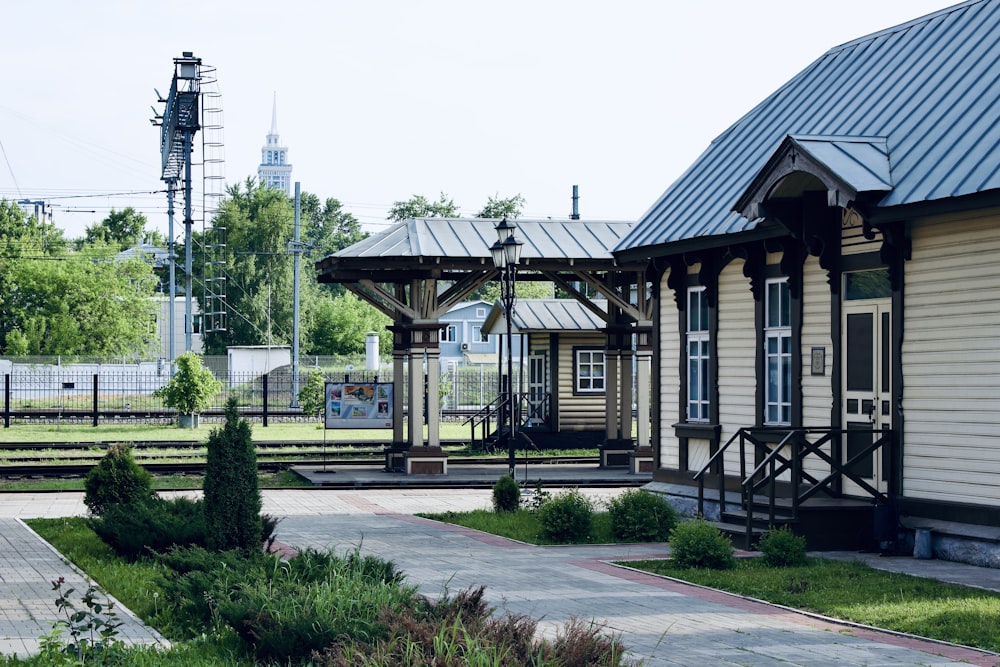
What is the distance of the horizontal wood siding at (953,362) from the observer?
1359cm

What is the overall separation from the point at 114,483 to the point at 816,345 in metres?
9.54

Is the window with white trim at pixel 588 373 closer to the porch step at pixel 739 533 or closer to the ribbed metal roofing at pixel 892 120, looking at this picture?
the ribbed metal roofing at pixel 892 120

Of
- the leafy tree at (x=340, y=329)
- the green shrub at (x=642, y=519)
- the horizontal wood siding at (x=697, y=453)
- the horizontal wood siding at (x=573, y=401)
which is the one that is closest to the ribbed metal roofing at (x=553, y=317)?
the horizontal wood siding at (x=573, y=401)

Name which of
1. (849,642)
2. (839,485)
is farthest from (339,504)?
(849,642)

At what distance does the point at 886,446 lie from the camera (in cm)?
1488

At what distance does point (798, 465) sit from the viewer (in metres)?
14.9

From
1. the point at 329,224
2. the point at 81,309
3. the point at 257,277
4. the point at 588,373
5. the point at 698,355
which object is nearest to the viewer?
the point at 698,355

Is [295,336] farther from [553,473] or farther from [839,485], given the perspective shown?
[839,485]

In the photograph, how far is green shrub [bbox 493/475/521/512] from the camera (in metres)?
19.2

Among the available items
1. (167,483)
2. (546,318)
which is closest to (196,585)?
(167,483)

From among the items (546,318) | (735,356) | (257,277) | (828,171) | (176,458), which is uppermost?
(257,277)

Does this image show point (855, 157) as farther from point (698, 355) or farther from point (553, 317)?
point (553, 317)

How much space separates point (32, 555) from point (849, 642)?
31.5ft

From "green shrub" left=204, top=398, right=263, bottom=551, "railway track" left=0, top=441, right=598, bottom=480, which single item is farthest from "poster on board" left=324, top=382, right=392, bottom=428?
"green shrub" left=204, top=398, right=263, bottom=551
